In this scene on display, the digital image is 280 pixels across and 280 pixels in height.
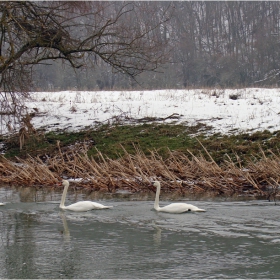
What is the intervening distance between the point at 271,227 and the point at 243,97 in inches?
615

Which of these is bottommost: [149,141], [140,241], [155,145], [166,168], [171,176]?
[140,241]

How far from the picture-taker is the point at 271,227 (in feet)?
34.7

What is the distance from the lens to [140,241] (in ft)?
32.4

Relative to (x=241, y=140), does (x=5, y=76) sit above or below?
above

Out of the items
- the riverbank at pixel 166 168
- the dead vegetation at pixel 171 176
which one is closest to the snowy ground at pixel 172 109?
the riverbank at pixel 166 168

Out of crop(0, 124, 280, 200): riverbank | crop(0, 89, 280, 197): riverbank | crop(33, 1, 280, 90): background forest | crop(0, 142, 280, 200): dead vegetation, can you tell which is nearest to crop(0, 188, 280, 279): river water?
crop(0, 142, 280, 200): dead vegetation

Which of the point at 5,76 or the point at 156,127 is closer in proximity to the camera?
the point at 5,76

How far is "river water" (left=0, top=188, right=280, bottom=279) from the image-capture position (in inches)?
324

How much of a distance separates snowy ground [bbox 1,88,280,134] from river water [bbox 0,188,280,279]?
9107mm

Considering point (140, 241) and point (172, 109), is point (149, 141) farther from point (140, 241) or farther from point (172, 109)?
point (140, 241)

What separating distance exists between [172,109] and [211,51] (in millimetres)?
33099

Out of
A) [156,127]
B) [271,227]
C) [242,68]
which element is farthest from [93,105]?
[242,68]

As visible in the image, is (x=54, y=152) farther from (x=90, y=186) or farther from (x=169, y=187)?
(x=169, y=187)

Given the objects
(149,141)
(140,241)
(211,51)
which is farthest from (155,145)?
(211,51)
